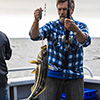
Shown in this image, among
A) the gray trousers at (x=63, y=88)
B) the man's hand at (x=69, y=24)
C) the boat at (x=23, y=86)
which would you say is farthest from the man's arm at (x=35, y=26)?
the boat at (x=23, y=86)

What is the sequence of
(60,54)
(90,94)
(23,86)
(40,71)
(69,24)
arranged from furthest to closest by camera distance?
1. (23,86)
2. (90,94)
3. (60,54)
4. (69,24)
5. (40,71)

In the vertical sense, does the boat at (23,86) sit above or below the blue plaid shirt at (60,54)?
below

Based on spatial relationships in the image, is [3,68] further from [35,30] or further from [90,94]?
[90,94]

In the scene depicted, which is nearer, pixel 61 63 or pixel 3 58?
pixel 61 63

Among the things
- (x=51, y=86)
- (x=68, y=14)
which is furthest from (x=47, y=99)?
(x=68, y=14)

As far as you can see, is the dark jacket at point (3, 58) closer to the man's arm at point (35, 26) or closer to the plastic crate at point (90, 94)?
the man's arm at point (35, 26)

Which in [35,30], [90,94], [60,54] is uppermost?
[35,30]

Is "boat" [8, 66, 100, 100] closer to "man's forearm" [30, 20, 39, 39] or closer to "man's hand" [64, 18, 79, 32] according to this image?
"man's forearm" [30, 20, 39, 39]

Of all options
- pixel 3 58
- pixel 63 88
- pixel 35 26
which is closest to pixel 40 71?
pixel 35 26

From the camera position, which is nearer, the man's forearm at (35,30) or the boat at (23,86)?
the man's forearm at (35,30)

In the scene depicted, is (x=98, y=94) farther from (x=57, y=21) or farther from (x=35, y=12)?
(x=35, y=12)

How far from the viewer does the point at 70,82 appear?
279 cm

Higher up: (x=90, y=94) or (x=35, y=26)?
(x=35, y=26)

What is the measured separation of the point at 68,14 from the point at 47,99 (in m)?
1.20
